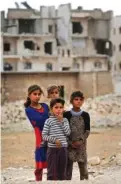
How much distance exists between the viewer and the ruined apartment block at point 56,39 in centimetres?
5294

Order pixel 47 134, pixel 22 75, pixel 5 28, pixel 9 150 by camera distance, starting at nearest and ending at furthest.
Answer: pixel 47 134, pixel 9 150, pixel 22 75, pixel 5 28

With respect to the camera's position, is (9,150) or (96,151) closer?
(96,151)

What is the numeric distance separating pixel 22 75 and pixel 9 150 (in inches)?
659

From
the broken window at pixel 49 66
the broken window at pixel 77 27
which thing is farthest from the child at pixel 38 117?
the broken window at pixel 77 27

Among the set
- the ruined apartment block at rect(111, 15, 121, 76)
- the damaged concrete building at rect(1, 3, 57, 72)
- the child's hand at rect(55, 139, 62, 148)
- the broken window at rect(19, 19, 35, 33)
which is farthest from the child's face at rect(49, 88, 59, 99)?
A: the ruined apartment block at rect(111, 15, 121, 76)

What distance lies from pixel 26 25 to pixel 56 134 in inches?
2007

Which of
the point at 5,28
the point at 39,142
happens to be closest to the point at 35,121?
the point at 39,142

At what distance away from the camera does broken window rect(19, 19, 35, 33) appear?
57.6 meters

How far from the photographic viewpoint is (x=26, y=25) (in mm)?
57906

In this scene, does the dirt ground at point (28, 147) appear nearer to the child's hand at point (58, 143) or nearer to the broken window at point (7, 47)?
the child's hand at point (58, 143)

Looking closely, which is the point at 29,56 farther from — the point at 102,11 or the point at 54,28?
the point at 102,11

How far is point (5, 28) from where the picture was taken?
5700 centimetres

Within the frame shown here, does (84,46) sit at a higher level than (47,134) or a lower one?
higher

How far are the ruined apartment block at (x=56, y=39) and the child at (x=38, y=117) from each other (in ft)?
144
